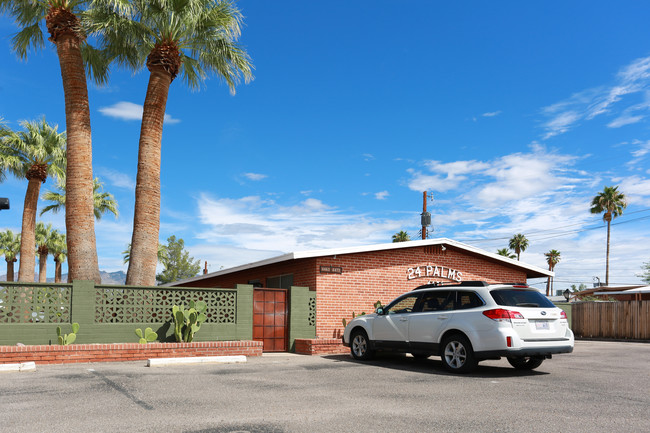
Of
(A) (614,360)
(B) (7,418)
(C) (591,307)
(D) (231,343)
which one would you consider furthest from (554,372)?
(C) (591,307)

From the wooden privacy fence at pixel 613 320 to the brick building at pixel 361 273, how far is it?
729 centimetres

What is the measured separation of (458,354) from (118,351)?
758cm

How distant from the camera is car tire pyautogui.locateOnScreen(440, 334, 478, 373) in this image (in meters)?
10.6

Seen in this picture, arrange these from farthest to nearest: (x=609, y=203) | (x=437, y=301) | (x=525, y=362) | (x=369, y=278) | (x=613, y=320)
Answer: (x=609, y=203) < (x=613, y=320) < (x=369, y=278) < (x=437, y=301) < (x=525, y=362)

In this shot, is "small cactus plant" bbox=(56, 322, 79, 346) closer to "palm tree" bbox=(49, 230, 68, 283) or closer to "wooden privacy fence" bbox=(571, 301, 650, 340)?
"wooden privacy fence" bbox=(571, 301, 650, 340)

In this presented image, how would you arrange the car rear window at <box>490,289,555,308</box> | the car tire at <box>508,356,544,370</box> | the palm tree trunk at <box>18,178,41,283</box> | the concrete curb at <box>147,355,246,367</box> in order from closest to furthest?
the car rear window at <box>490,289,555,308</box>
the car tire at <box>508,356,544,370</box>
the concrete curb at <box>147,355,246,367</box>
the palm tree trunk at <box>18,178,41,283</box>

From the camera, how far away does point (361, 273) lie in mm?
17906

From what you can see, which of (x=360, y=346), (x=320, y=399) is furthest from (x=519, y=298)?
(x=320, y=399)

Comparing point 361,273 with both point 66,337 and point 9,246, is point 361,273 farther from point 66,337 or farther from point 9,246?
point 9,246

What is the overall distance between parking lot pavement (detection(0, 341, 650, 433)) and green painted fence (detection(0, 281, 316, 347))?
1644 mm

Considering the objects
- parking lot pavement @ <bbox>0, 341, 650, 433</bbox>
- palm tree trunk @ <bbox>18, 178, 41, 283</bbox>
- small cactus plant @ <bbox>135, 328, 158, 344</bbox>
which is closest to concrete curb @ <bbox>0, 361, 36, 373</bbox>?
parking lot pavement @ <bbox>0, 341, 650, 433</bbox>

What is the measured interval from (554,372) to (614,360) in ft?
13.8

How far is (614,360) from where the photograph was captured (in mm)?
14328

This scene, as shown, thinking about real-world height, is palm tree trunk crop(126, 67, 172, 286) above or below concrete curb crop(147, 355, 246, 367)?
above
